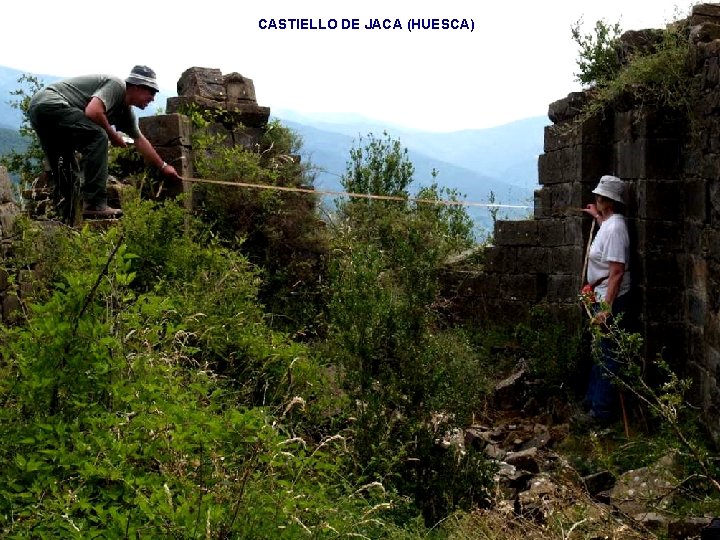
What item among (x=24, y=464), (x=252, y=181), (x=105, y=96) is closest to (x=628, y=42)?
(x=252, y=181)

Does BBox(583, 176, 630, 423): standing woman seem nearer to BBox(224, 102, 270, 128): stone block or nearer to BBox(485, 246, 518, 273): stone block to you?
BBox(485, 246, 518, 273): stone block

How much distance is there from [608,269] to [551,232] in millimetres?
2326

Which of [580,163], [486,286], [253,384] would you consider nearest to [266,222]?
[486,286]

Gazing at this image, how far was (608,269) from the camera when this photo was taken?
8.21 metres

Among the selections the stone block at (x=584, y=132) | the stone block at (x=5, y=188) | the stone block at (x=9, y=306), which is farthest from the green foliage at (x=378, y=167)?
the stone block at (x=9, y=306)

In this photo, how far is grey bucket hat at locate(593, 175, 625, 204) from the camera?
8.23m

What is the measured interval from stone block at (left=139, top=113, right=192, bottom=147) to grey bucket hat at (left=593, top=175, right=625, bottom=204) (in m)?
4.45

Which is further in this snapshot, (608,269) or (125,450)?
(608,269)

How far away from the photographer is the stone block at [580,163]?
9.28 meters

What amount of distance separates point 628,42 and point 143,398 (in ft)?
19.9

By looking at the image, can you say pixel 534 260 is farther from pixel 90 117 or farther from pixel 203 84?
pixel 90 117

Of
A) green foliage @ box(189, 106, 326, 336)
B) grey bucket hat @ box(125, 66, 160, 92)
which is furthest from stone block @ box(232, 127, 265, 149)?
grey bucket hat @ box(125, 66, 160, 92)

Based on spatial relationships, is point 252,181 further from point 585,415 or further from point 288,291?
point 585,415

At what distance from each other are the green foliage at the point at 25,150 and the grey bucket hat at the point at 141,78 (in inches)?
78.9
